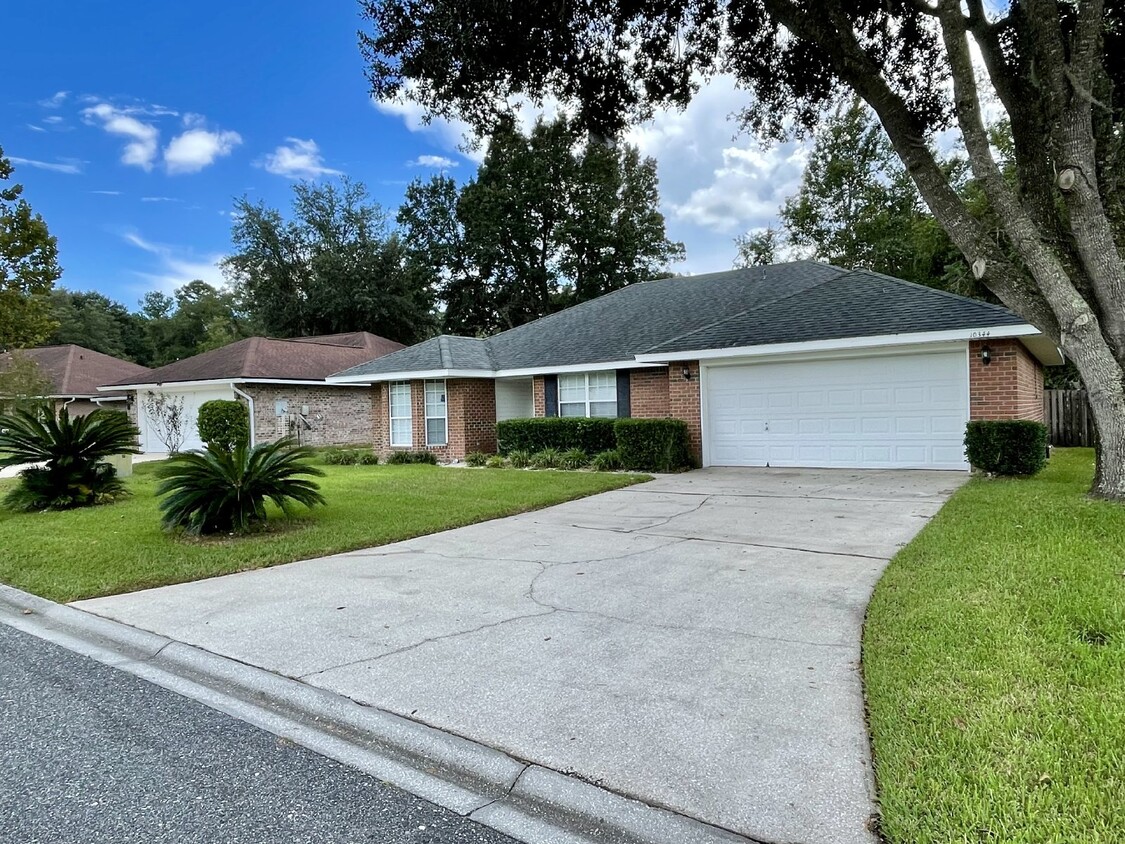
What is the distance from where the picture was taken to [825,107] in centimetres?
1177

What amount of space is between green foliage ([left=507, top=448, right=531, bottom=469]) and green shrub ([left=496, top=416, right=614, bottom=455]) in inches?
7.1

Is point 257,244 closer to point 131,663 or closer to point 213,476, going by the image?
point 213,476

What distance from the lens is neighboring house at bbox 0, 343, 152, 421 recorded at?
86.3ft

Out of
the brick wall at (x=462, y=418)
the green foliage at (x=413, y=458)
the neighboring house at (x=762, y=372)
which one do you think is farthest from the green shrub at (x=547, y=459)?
the green foliage at (x=413, y=458)

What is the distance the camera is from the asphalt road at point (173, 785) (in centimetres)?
239

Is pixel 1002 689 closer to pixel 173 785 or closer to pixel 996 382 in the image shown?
pixel 173 785

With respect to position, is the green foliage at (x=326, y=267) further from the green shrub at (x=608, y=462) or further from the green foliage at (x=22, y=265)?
the green shrub at (x=608, y=462)

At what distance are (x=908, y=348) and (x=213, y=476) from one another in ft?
37.1

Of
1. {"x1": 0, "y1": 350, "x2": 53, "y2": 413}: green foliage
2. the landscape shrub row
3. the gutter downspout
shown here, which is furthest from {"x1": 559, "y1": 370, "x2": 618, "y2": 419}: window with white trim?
{"x1": 0, "y1": 350, "x2": 53, "y2": 413}: green foliage

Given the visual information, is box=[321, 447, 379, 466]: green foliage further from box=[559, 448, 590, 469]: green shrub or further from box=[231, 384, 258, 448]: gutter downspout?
box=[559, 448, 590, 469]: green shrub

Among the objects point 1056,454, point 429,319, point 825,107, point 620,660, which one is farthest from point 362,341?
point 620,660

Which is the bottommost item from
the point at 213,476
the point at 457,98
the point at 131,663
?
the point at 131,663

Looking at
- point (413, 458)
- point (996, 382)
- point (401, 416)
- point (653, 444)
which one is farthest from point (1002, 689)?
point (401, 416)

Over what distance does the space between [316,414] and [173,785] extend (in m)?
20.9
